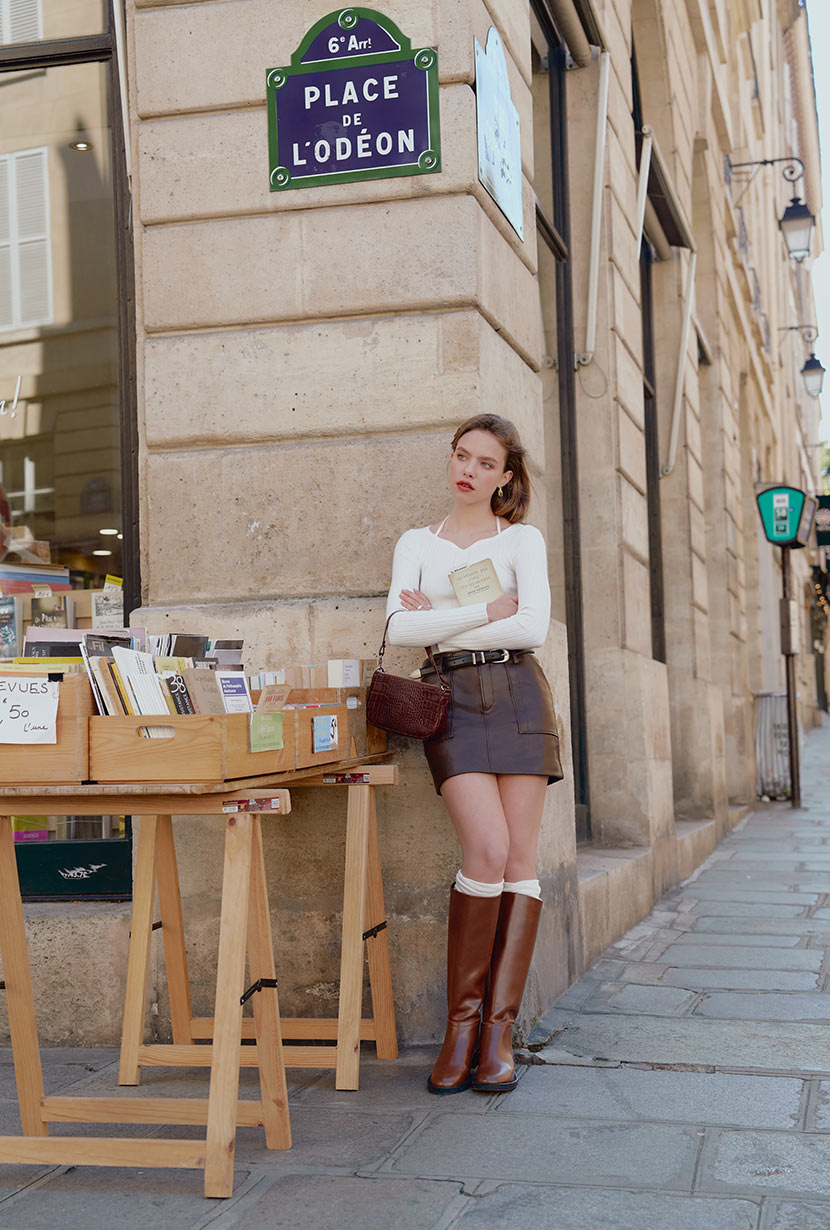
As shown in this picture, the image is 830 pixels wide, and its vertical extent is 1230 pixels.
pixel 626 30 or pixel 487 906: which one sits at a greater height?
pixel 626 30

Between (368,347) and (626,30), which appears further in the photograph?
(626,30)

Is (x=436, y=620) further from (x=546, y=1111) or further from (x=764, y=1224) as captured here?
(x=764, y=1224)

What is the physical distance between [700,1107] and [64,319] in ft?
12.8

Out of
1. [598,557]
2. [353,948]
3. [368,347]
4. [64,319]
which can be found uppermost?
[64,319]

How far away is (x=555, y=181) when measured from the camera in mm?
7973

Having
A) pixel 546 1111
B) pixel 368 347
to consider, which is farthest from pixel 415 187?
pixel 546 1111

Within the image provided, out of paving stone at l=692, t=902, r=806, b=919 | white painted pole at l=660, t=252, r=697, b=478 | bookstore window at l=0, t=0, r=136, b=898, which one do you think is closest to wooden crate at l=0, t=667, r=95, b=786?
bookstore window at l=0, t=0, r=136, b=898

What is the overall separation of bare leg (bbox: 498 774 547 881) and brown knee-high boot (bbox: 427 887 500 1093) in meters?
0.14

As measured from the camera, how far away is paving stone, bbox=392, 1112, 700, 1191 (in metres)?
3.28

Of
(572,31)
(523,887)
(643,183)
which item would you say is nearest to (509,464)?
(523,887)

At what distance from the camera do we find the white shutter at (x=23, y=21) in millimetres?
5766

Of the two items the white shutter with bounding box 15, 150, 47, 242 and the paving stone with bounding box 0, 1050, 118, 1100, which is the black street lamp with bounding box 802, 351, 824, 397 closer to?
the white shutter with bounding box 15, 150, 47, 242

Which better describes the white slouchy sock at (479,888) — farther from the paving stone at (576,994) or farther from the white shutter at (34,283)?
the white shutter at (34,283)

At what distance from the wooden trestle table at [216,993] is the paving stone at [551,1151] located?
0.42 metres
